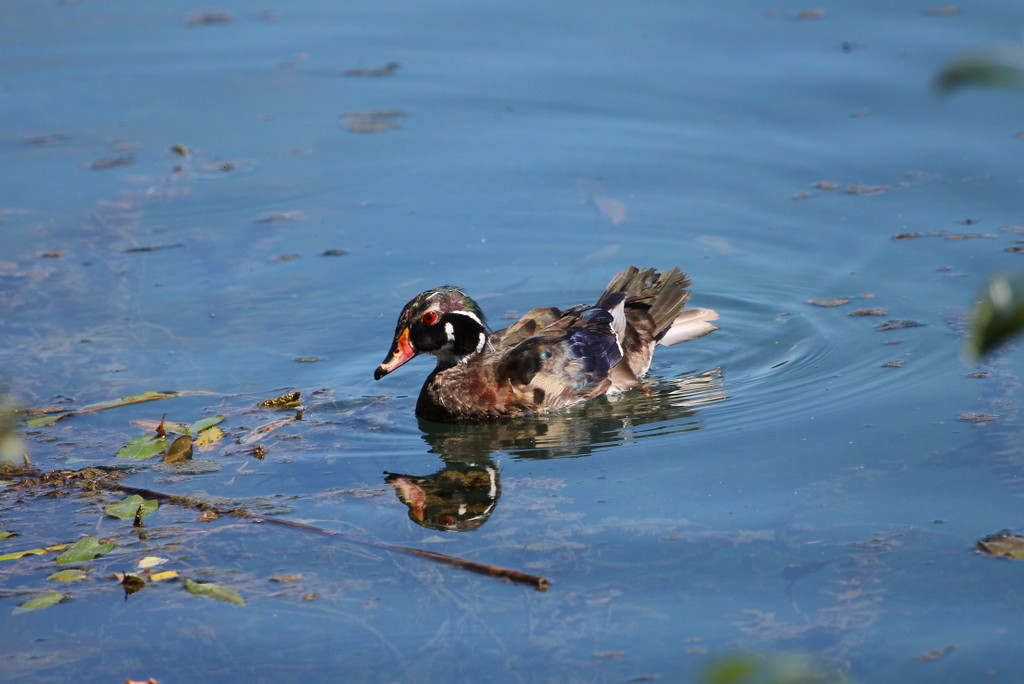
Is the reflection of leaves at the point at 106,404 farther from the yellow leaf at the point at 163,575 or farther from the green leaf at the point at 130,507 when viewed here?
the yellow leaf at the point at 163,575

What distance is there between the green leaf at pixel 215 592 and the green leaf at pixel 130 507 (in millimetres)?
993

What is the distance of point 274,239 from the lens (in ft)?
39.3

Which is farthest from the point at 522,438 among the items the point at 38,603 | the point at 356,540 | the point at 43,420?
the point at 38,603

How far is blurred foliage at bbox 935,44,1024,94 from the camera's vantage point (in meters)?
1.68

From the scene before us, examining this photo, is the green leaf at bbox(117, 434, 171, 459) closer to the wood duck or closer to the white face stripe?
the wood duck

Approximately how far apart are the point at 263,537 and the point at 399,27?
1097 cm

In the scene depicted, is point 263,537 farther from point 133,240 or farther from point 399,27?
point 399,27

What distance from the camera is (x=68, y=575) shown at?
638cm

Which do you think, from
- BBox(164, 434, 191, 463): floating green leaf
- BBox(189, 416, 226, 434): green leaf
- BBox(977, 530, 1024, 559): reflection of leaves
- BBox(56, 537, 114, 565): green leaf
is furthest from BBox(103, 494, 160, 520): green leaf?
BBox(977, 530, 1024, 559): reflection of leaves

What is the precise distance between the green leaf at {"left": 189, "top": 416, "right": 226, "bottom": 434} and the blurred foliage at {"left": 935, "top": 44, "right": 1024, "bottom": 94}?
281 inches

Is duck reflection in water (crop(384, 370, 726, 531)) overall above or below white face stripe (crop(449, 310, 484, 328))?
below

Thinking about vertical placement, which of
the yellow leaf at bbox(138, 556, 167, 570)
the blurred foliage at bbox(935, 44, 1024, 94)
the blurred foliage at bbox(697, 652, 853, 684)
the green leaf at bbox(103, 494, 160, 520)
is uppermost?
the blurred foliage at bbox(935, 44, 1024, 94)

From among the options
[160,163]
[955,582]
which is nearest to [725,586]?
[955,582]

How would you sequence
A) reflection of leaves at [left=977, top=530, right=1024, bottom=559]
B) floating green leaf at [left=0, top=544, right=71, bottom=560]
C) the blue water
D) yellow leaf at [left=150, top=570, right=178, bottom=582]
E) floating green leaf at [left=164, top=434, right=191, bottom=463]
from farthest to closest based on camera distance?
floating green leaf at [left=164, top=434, right=191, bottom=463] → floating green leaf at [left=0, top=544, right=71, bottom=560] → yellow leaf at [left=150, top=570, right=178, bottom=582] → reflection of leaves at [left=977, top=530, right=1024, bottom=559] → the blue water
